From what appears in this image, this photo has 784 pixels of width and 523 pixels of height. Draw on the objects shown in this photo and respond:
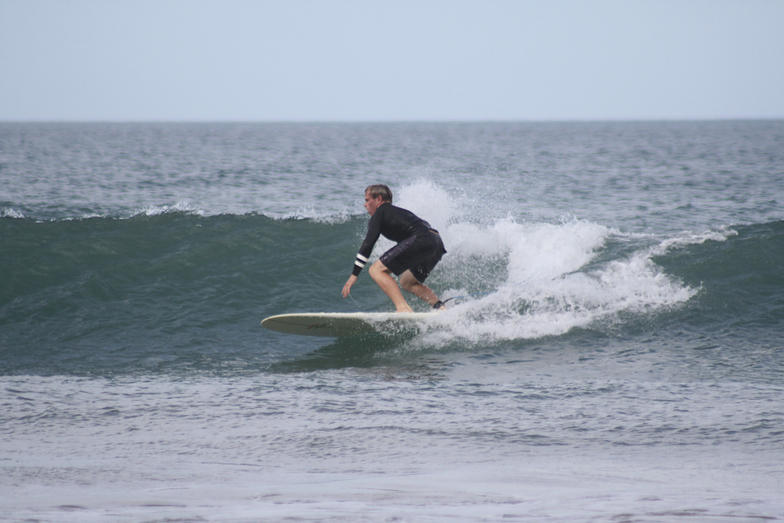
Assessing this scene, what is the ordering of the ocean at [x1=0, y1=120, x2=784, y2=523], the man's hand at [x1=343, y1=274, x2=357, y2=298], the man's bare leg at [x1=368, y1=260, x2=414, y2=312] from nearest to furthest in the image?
1. the ocean at [x1=0, y1=120, x2=784, y2=523]
2. the man's hand at [x1=343, y1=274, x2=357, y2=298]
3. the man's bare leg at [x1=368, y1=260, x2=414, y2=312]

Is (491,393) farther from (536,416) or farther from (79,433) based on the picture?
(79,433)

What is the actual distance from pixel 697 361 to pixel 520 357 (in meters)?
1.70

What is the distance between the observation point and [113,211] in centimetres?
1582

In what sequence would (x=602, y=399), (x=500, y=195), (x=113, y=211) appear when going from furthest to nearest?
(x=500, y=195) < (x=113, y=211) < (x=602, y=399)

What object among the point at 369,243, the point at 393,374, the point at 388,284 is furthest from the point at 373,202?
the point at 393,374

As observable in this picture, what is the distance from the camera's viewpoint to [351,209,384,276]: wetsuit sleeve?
7367 mm

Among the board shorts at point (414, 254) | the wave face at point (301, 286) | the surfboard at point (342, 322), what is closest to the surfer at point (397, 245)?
the board shorts at point (414, 254)

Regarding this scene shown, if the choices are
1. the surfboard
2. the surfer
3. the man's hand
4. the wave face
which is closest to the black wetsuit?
the surfer

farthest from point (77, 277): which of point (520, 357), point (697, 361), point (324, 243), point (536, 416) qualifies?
point (697, 361)

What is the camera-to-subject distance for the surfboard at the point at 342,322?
754cm

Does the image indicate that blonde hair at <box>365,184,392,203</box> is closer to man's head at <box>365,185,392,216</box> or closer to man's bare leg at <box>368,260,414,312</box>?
man's head at <box>365,185,392,216</box>

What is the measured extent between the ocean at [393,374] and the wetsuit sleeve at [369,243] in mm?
922

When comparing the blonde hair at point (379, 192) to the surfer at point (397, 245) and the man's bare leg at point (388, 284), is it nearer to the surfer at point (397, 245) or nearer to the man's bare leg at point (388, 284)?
the surfer at point (397, 245)

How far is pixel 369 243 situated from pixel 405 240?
0.47m
